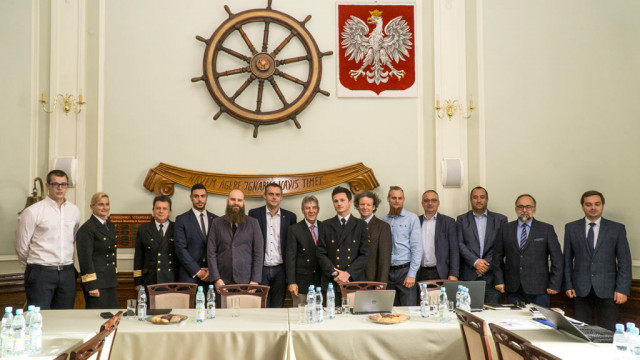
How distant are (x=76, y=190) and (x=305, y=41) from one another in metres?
2.69

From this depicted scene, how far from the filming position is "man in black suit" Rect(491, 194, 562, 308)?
173 inches

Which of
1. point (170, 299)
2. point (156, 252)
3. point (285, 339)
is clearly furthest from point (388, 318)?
point (156, 252)

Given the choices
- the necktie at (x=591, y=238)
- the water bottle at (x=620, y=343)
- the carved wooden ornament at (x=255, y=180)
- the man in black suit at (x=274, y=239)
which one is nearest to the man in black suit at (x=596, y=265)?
the necktie at (x=591, y=238)

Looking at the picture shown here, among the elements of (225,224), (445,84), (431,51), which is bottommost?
(225,224)

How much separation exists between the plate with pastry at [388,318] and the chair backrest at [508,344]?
2.49ft

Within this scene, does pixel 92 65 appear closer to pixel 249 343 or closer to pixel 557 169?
pixel 249 343

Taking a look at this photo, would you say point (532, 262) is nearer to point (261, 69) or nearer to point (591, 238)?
point (591, 238)

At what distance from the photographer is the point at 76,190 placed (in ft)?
16.4

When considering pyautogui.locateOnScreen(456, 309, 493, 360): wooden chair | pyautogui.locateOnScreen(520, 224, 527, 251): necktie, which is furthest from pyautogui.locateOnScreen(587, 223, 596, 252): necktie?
pyautogui.locateOnScreen(456, 309, 493, 360): wooden chair

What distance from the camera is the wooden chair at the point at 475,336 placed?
228cm

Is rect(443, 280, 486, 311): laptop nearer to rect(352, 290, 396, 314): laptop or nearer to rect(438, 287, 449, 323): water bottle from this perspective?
rect(438, 287, 449, 323): water bottle

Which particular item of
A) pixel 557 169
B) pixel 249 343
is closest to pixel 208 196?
pixel 249 343

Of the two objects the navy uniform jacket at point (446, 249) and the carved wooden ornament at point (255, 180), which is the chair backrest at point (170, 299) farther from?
the navy uniform jacket at point (446, 249)

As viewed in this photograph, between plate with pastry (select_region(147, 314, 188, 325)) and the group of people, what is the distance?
1165 mm
